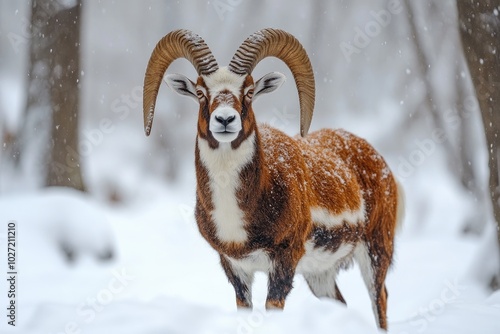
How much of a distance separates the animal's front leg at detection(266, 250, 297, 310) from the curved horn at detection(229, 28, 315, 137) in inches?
48.6

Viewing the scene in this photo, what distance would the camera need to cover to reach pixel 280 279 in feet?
18.6

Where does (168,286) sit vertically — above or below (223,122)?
below

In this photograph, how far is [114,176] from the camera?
21.4m

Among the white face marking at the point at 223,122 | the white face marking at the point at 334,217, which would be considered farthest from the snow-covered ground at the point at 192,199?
the white face marking at the point at 223,122

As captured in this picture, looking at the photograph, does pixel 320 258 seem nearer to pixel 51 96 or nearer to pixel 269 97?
pixel 51 96

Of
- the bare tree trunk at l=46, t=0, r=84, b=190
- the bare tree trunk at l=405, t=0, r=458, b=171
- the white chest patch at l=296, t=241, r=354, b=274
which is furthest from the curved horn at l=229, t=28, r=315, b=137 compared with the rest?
the bare tree trunk at l=405, t=0, r=458, b=171

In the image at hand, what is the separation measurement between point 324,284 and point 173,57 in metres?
2.90

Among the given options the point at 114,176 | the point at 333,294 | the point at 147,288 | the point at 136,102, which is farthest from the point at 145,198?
the point at 333,294

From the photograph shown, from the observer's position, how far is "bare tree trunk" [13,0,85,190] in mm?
10625

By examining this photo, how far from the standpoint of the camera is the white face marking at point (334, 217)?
20.2 ft

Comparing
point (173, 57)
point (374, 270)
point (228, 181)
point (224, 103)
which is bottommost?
point (374, 270)

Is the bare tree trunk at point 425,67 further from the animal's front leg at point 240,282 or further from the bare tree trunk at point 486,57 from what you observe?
the animal's front leg at point 240,282

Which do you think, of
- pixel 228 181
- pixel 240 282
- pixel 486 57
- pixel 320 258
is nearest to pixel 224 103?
pixel 228 181

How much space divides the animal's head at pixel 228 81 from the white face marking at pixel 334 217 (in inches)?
30.0
